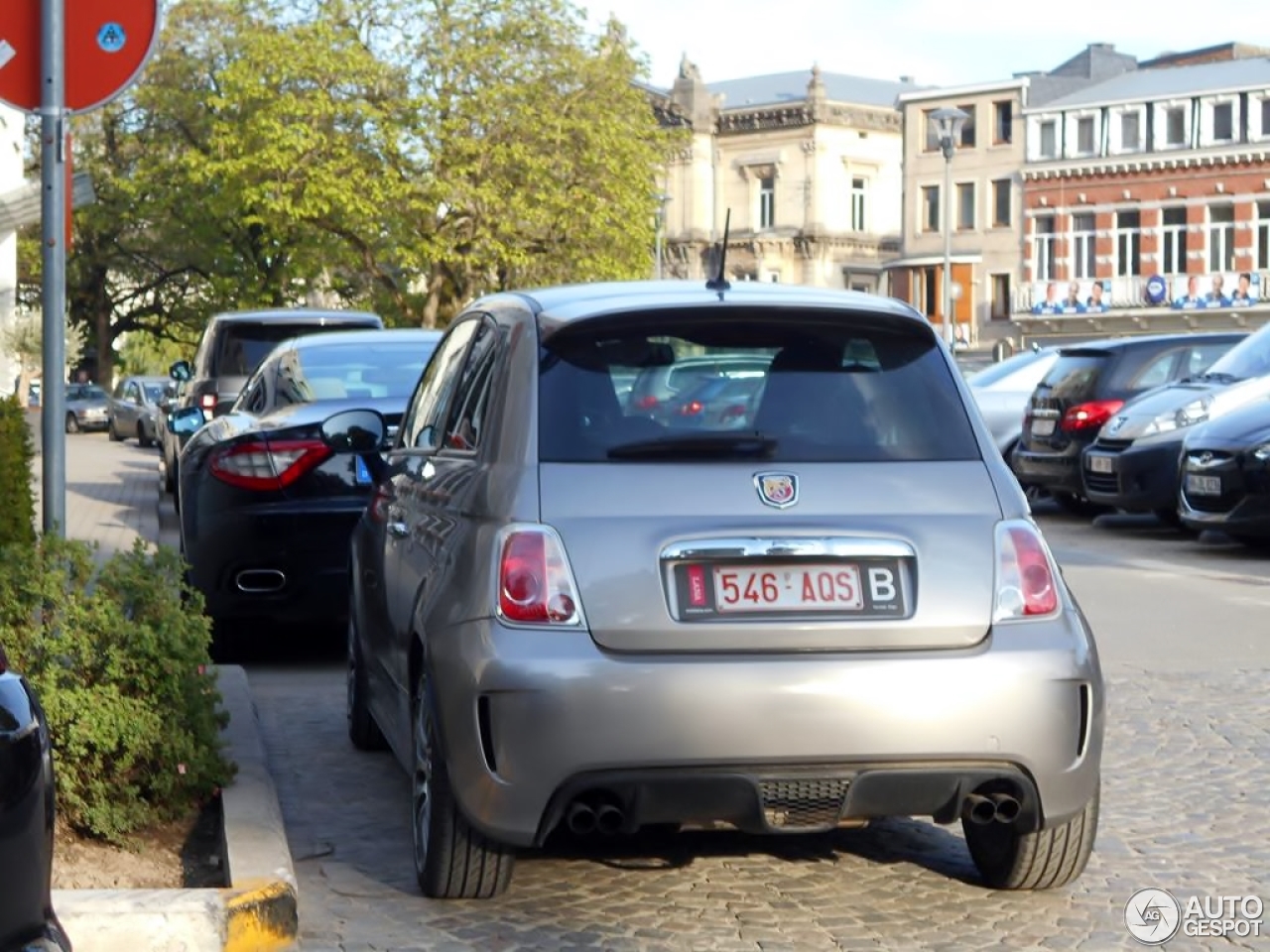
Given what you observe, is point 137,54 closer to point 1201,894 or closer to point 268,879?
point 268,879

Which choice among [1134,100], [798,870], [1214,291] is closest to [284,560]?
[798,870]

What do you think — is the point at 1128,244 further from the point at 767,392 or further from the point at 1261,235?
the point at 767,392

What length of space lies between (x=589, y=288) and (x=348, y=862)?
1773mm

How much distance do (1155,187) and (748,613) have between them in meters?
76.6

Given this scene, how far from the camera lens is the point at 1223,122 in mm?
77438

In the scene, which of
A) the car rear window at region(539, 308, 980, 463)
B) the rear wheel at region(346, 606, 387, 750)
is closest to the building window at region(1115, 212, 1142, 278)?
the rear wheel at region(346, 606, 387, 750)

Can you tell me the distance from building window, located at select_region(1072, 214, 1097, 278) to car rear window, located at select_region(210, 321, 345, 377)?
62.7 metres

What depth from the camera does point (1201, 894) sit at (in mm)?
5930

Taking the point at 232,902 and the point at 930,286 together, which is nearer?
the point at 232,902

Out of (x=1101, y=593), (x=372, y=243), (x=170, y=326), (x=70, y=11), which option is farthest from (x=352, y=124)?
(x=70, y=11)

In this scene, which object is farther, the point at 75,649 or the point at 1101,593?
the point at 1101,593

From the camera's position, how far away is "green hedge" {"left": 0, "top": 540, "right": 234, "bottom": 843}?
19.7 feet

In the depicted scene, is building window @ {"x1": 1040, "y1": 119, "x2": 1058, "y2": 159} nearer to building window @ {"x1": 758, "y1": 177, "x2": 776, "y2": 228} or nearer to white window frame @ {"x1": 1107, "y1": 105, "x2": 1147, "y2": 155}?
white window frame @ {"x1": 1107, "y1": 105, "x2": 1147, "y2": 155}

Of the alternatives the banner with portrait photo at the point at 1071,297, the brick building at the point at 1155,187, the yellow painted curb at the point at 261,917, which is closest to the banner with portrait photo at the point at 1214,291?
the brick building at the point at 1155,187
